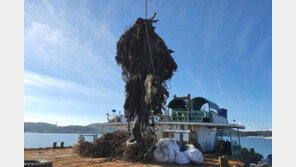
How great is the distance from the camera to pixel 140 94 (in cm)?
1150

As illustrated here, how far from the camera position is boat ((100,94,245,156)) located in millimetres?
15305

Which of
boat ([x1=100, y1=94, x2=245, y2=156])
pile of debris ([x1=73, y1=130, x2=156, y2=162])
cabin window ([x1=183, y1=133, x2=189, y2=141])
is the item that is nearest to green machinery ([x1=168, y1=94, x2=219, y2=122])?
boat ([x1=100, y1=94, x2=245, y2=156])

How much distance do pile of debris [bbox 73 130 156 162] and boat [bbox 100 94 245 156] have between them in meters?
2.93

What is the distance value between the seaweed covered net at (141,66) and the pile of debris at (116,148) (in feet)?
2.35

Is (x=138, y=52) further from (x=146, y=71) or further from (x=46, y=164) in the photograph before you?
(x=46, y=164)

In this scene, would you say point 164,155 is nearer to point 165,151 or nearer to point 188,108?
point 165,151

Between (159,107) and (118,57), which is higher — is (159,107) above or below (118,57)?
below

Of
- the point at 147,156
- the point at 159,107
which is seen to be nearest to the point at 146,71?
the point at 159,107

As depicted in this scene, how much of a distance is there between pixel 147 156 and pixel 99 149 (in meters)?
3.96

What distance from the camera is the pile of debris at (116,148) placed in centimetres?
1046

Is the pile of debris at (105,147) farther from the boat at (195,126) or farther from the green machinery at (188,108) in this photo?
the green machinery at (188,108)

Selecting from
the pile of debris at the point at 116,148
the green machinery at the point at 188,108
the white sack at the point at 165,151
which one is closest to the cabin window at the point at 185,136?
the green machinery at the point at 188,108

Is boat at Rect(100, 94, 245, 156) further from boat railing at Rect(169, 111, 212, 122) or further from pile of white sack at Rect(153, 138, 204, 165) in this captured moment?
pile of white sack at Rect(153, 138, 204, 165)

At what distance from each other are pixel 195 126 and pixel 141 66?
8.86 meters
